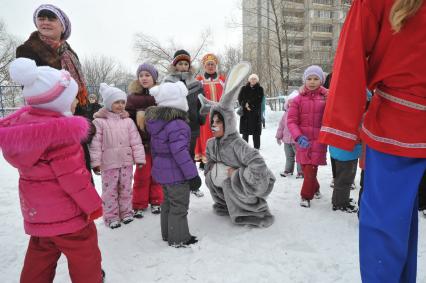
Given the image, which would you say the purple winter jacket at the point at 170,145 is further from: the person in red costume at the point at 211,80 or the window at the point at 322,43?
the window at the point at 322,43

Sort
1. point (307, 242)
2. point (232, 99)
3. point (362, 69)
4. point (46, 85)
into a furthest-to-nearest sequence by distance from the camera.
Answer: point (232, 99) → point (307, 242) → point (46, 85) → point (362, 69)

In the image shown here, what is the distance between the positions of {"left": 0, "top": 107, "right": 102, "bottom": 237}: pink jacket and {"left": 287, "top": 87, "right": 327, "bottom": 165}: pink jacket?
2.62 m

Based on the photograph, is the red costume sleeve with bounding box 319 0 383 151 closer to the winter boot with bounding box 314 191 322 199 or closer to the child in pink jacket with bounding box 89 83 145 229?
the child in pink jacket with bounding box 89 83 145 229

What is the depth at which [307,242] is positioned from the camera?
9.65 feet

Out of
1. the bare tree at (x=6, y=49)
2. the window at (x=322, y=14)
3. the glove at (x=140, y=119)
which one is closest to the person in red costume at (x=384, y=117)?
the glove at (x=140, y=119)

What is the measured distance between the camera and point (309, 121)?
3.84 m

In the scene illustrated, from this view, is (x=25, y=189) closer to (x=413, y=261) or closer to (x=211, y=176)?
(x=211, y=176)

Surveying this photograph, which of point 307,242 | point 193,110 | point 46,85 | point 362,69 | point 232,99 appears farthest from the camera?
point 193,110

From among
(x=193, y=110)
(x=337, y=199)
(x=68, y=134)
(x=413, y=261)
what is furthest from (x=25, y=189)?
(x=337, y=199)

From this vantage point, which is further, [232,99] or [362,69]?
[232,99]

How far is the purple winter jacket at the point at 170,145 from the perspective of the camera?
2.82 meters

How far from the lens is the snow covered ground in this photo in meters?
2.44

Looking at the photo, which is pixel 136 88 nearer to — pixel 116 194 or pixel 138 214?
pixel 116 194

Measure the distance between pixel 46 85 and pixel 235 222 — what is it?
2354 mm
